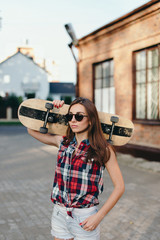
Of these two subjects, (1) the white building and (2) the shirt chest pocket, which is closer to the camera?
(2) the shirt chest pocket

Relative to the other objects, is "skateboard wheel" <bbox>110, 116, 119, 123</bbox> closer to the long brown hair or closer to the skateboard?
the skateboard

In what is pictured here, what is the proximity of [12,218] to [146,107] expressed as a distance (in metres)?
6.37

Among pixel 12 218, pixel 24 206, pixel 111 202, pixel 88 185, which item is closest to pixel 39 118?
pixel 88 185

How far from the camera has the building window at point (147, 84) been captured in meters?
9.55

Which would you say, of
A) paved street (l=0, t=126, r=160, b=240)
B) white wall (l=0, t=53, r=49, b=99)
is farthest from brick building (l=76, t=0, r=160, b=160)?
white wall (l=0, t=53, r=49, b=99)

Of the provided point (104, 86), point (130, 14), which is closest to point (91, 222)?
point (130, 14)

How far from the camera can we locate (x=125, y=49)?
10.7 meters

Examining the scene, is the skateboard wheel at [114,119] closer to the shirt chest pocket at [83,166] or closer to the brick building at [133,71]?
the shirt chest pocket at [83,166]

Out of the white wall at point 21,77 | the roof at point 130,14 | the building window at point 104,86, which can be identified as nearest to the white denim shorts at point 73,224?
the roof at point 130,14

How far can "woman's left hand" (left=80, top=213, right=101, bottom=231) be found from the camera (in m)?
2.15

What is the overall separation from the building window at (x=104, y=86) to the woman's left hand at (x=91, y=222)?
9560 mm

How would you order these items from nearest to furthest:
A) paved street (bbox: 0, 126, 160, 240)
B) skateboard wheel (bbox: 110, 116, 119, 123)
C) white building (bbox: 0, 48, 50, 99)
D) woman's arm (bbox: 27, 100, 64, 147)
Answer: skateboard wheel (bbox: 110, 116, 119, 123)
woman's arm (bbox: 27, 100, 64, 147)
paved street (bbox: 0, 126, 160, 240)
white building (bbox: 0, 48, 50, 99)

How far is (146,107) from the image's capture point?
10.0m

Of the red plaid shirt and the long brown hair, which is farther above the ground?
the long brown hair
